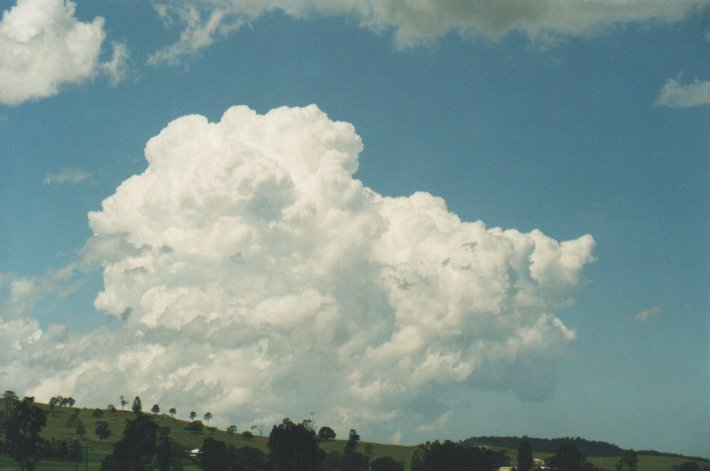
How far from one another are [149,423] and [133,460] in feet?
29.7

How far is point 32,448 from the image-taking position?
18562 cm

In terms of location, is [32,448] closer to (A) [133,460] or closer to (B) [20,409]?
(B) [20,409]

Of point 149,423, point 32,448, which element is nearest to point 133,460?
point 149,423

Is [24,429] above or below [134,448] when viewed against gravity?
above

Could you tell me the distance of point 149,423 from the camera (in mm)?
194500

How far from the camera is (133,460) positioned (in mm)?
190750

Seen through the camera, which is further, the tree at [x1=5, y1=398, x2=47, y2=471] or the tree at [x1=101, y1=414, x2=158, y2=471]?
the tree at [x1=101, y1=414, x2=158, y2=471]

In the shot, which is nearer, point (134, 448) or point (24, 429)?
point (24, 429)

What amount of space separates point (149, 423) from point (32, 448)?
26.1 meters

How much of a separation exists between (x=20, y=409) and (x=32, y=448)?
9.37 m

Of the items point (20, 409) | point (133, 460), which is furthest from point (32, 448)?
point (133, 460)

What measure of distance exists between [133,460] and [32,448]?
886 inches

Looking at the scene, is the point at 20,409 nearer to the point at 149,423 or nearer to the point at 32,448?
the point at 32,448

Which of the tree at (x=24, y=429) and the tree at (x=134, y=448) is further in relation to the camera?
the tree at (x=134, y=448)
